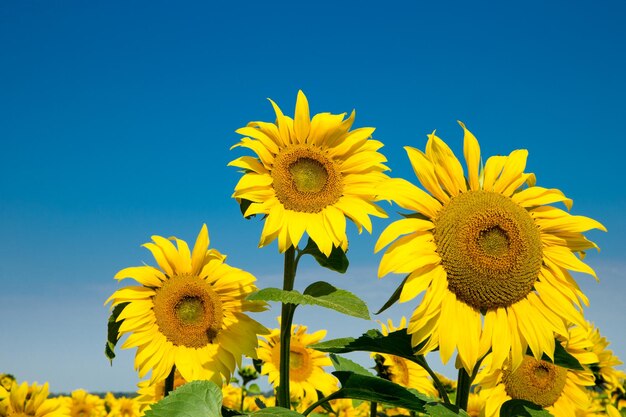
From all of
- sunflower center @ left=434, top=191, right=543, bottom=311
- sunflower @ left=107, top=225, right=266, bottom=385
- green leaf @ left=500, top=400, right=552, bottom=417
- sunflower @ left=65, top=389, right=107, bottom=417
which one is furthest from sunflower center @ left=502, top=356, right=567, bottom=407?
sunflower @ left=65, top=389, right=107, bottom=417

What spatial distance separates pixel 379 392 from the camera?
3361 millimetres

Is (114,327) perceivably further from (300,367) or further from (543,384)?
(543,384)

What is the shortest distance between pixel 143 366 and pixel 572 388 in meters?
3.42

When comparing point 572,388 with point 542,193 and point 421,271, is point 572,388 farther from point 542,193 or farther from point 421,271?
point 421,271

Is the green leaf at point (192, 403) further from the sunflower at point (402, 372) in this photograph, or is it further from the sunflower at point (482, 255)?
the sunflower at point (402, 372)

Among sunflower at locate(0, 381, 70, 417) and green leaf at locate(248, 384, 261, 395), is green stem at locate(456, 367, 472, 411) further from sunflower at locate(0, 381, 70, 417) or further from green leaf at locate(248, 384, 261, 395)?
green leaf at locate(248, 384, 261, 395)

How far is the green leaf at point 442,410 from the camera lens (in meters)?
3.06

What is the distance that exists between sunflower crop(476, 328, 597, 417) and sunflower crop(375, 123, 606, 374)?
1.26 m

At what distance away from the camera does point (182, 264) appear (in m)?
4.79

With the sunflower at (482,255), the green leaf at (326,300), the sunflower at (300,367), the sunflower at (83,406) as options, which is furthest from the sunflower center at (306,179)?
the sunflower at (83,406)

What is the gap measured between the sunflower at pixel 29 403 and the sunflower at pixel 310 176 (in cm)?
219

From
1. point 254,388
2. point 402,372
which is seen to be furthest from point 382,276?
point 254,388

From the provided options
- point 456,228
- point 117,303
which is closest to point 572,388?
point 456,228

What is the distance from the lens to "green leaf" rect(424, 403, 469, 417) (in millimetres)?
3062
